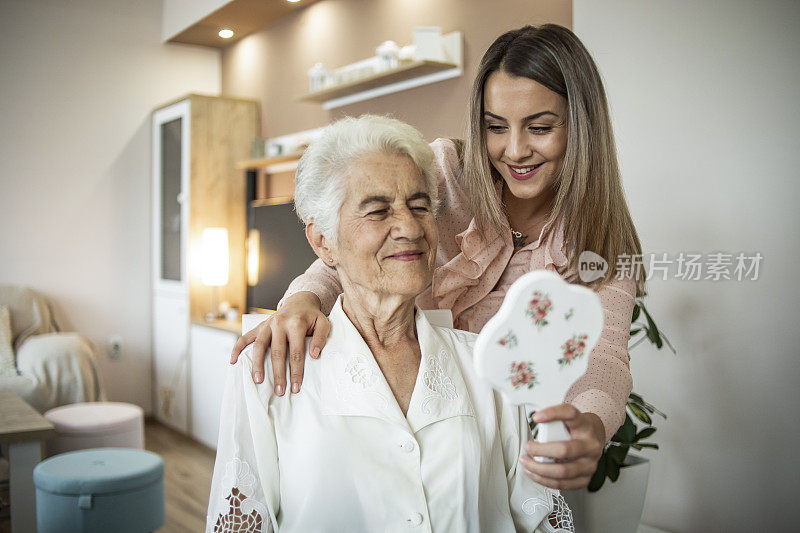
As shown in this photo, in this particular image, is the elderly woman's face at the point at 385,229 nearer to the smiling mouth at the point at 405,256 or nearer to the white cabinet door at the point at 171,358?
the smiling mouth at the point at 405,256

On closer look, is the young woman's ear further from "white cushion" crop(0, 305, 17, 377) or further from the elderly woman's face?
"white cushion" crop(0, 305, 17, 377)

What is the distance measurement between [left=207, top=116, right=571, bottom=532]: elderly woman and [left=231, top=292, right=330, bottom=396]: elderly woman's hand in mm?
24

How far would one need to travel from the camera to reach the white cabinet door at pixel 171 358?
201 inches

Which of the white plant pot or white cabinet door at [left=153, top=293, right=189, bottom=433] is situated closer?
the white plant pot

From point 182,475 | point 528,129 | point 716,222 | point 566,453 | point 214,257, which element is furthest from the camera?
point 214,257

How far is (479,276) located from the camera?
1.69 metres

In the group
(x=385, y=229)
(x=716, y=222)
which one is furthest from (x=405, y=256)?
(x=716, y=222)

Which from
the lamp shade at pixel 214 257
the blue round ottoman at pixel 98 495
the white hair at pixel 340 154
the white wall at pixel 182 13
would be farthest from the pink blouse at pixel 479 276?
the white wall at pixel 182 13

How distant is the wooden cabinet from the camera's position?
4.97 metres

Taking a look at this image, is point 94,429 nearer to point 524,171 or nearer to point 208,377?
point 208,377

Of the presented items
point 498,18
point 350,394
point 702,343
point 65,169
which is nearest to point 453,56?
point 498,18

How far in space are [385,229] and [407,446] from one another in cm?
40

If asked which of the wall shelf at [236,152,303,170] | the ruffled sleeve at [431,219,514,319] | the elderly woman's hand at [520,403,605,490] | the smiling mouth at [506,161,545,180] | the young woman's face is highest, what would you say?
the wall shelf at [236,152,303,170]

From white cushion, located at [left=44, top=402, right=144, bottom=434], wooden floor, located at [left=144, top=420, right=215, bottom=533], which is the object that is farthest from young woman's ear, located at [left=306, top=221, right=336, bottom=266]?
white cushion, located at [left=44, top=402, right=144, bottom=434]
